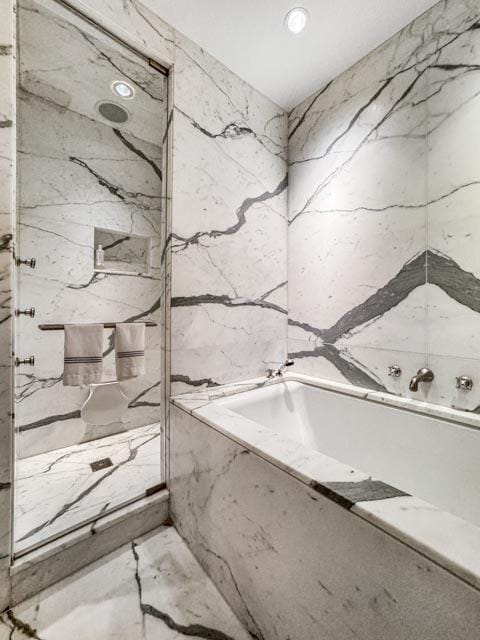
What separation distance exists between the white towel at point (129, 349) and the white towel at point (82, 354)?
10 centimetres

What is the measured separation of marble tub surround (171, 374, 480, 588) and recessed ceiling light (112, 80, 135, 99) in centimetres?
190

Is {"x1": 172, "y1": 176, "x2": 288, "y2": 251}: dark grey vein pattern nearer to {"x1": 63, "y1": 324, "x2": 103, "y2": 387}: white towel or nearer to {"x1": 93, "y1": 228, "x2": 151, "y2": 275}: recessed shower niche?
{"x1": 63, "y1": 324, "x2": 103, "y2": 387}: white towel

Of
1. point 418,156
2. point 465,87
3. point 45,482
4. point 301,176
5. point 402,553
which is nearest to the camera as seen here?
point 402,553

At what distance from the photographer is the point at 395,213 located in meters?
1.36

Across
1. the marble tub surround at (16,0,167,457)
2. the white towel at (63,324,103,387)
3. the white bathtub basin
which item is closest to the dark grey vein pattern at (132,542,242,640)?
the white bathtub basin

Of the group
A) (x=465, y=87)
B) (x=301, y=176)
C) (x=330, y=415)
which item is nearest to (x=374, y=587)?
(x=330, y=415)

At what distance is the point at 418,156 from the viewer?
128cm

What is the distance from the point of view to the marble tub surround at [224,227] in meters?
1.38

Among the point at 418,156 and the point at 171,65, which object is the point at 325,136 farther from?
the point at 171,65

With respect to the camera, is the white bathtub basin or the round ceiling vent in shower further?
the round ceiling vent in shower

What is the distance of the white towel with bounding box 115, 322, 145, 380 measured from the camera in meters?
1.36

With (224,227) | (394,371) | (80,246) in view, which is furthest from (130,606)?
(80,246)

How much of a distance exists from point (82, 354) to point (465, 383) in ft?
5.46

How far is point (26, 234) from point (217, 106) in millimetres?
1360
